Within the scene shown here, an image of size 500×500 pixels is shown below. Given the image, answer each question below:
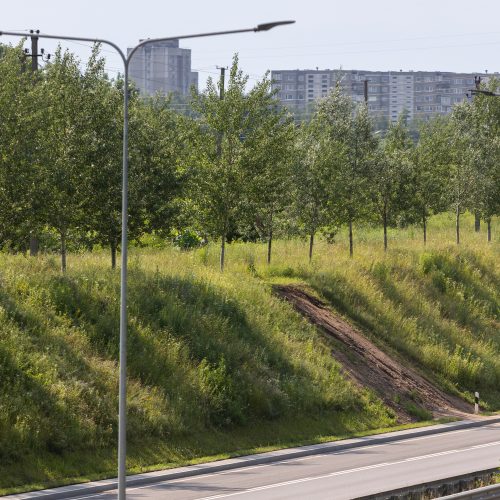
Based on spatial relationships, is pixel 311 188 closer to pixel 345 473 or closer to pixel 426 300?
pixel 426 300

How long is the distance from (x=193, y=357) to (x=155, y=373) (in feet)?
6.20

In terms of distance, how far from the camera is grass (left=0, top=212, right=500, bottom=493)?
2639 cm

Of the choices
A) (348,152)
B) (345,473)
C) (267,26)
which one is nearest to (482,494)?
(345,473)

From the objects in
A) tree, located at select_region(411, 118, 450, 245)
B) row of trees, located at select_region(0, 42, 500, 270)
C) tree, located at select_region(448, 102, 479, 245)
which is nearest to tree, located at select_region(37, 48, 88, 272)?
row of trees, located at select_region(0, 42, 500, 270)

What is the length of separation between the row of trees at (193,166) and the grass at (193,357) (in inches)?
70.4

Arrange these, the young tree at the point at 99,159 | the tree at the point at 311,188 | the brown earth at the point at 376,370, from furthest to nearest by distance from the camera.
Result: the tree at the point at 311,188 < the brown earth at the point at 376,370 < the young tree at the point at 99,159

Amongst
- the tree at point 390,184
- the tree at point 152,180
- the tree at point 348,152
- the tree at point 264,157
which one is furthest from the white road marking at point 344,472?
the tree at point 390,184

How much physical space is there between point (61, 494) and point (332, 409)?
12.3 m

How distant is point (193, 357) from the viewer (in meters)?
31.5

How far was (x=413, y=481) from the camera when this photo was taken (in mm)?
25031

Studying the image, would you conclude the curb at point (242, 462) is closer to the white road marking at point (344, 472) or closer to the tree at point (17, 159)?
the white road marking at point (344, 472)

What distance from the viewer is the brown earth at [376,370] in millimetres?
36125

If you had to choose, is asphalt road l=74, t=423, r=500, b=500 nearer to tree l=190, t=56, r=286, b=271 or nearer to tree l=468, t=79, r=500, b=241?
tree l=190, t=56, r=286, b=271

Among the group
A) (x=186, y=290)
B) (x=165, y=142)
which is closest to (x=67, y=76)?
(x=165, y=142)
